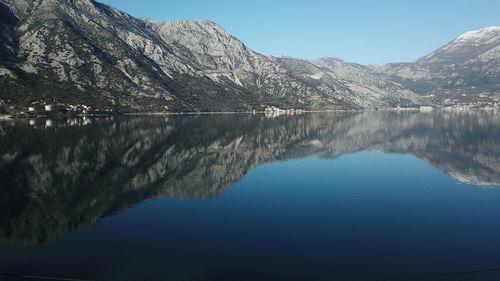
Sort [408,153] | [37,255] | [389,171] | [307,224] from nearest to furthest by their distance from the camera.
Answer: [37,255]
[307,224]
[389,171]
[408,153]

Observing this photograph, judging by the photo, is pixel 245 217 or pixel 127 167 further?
pixel 127 167

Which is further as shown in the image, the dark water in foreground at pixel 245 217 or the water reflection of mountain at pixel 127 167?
the water reflection of mountain at pixel 127 167

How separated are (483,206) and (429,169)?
29802mm

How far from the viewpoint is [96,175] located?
64438 mm

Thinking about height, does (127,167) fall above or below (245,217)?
above

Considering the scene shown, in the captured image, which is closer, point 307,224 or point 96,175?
point 307,224

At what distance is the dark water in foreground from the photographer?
28438 mm

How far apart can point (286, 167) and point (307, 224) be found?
1535 inches

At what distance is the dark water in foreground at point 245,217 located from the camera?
28438 mm

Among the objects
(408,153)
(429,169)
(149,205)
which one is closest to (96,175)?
(149,205)

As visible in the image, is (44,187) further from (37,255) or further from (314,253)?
(314,253)

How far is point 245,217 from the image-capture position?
41.8 metres

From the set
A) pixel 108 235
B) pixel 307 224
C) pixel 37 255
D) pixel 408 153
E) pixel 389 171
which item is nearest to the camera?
pixel 37 255

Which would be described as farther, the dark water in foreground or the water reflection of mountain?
the water reflection of mountain
